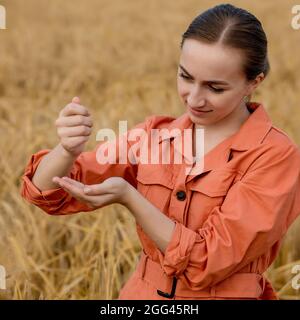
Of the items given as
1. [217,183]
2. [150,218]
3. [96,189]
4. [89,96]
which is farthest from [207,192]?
[89,96]

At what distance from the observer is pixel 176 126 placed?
1.84 meters

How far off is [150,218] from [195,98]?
0.90 ft

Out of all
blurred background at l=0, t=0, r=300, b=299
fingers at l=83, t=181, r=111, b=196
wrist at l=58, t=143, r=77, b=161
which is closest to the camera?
fingers at l=83, t=181, r=111, b=196

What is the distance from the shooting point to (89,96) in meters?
4.32

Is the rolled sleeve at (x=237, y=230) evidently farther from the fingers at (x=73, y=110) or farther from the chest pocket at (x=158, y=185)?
the fingers at (x=73, y=110)

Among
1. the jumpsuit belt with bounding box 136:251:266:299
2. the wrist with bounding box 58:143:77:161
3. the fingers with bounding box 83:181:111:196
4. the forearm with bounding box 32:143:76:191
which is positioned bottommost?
the jumpsuit belt with bounding box 136:251:266:299

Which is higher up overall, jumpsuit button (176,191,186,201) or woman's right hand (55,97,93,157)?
woman's right hand (55,97,93,157)

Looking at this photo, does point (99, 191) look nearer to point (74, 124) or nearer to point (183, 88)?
point (74, 124)

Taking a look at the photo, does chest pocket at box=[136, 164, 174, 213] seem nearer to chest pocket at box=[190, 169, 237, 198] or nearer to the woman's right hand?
chest pocket at box=[190, 169, 237, 198]

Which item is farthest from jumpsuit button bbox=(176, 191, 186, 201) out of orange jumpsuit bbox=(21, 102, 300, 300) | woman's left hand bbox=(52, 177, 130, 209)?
woman's left hand bbox=(52, 177, 130, 209)

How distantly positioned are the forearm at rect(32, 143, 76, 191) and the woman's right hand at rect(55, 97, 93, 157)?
0.06 m

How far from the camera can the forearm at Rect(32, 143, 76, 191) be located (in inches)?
69.0

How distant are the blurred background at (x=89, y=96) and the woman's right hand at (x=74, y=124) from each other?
0.80m

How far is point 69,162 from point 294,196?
51 cm
